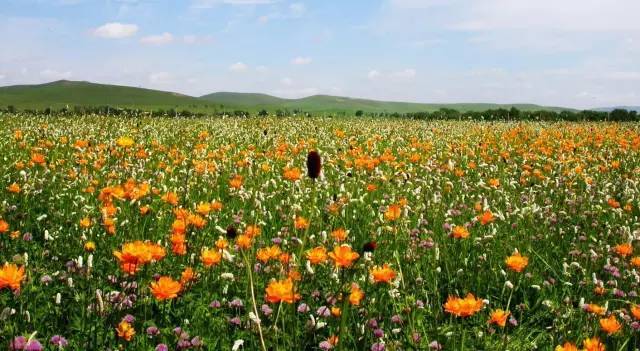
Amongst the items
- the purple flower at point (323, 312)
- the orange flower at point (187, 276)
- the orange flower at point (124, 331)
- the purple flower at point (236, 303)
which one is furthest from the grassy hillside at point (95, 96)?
the orange flower at point (124, 331)

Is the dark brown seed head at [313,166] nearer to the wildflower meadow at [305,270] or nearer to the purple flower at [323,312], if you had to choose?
the wildflower meadow at [305,270]

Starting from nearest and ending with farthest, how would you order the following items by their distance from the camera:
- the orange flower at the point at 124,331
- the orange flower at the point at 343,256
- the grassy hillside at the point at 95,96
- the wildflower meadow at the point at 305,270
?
the orange flower at the point at 343,256
the orange flower at the point at 124,331
the wildflower meadow at the point at 305,270
the grassy hillside at the point at 95,96

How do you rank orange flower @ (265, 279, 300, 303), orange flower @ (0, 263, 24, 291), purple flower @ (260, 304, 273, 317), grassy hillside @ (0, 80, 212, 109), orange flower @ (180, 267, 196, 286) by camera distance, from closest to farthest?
orange flower @ (0, 263, 24, 291) → orange flower @ (265, 279, 300, 303) → purple flower @ (260, 304, 273, 317) → orange flower @ (180, 267, 196, 286) → grassy hillside @ (0, 80, 212, 109)

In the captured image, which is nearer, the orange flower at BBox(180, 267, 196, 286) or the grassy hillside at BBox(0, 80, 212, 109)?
the orange flower at BBox(180, 267, 196, 286)

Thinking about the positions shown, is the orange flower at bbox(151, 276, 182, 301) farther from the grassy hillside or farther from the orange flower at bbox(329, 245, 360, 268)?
the grassy hillside

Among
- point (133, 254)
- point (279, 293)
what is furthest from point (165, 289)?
point (279, 293)

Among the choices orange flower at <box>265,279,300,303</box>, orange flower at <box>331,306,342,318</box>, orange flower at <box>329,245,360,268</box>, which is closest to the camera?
orange flower at <box>265,279,300,303</box>

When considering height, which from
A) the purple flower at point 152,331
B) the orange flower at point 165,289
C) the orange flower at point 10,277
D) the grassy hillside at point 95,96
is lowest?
the purple flower at point 152,331

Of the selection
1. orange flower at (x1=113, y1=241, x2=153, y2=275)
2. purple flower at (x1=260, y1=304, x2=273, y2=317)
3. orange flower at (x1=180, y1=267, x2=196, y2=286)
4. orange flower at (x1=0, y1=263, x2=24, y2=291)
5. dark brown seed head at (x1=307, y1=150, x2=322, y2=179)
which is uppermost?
dark brown seed head at (x1=307, y1=150, x2=322, y2=179)

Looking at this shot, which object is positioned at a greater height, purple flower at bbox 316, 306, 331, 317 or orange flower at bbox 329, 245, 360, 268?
orange flower at bbox 329, 245, 360, 268

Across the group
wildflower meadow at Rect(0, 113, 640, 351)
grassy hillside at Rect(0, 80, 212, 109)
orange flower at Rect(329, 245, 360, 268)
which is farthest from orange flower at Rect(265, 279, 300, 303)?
grassy hillside at Rect(0, 80, 212, 109)

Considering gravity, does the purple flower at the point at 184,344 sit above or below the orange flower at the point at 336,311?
below

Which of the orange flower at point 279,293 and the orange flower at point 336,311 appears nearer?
the orange flower at point 279,293

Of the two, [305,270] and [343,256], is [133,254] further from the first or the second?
[305,270]
